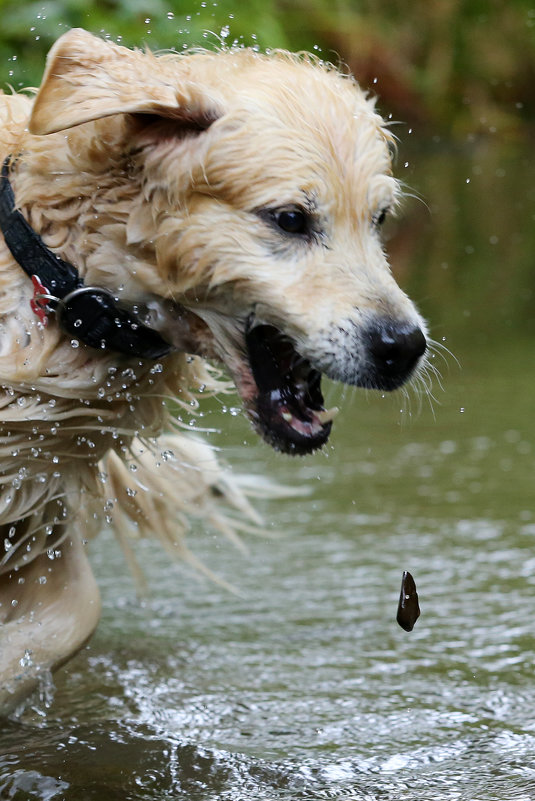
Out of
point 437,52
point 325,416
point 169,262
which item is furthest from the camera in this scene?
point 437,52

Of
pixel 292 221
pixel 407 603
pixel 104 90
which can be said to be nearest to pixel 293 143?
pixel 292 221

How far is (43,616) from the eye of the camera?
3.48 metres

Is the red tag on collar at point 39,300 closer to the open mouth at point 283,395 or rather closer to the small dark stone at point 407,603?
the open mouth at point 283,395

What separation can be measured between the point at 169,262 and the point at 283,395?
410 millimetres

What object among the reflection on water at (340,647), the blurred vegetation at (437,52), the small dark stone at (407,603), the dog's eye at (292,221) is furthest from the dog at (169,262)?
the blurred vegetation at (437,52)

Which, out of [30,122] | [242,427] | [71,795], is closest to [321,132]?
[30,122]

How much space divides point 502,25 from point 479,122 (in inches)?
86.7

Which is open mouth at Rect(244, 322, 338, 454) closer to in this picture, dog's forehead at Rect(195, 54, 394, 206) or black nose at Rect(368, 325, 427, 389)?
black nose at Rect(368, 325, 427, 389)

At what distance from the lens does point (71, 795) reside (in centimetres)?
313

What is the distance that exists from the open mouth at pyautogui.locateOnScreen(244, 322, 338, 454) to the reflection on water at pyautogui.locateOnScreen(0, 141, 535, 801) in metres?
0.23

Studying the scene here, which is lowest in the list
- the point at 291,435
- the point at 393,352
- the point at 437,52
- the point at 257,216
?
the point at 291,435

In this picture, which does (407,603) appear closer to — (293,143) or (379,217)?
(379,217)

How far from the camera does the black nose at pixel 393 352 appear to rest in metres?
2.85

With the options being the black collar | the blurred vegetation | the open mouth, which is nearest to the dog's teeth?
the open mouth
